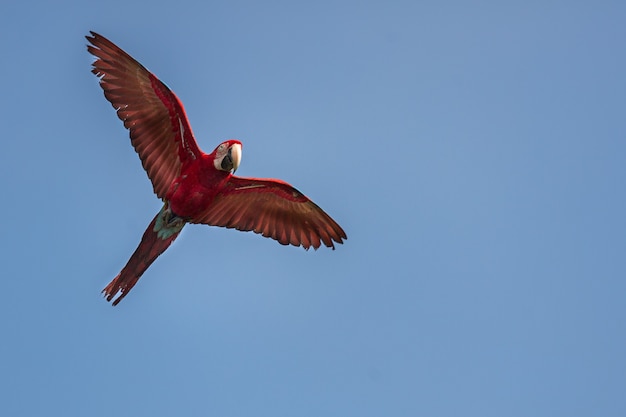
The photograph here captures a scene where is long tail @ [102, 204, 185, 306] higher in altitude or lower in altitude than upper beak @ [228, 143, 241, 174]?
lower

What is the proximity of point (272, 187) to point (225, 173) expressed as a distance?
1459mm

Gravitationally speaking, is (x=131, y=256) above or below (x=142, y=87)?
below

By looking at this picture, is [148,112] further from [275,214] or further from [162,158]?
[275,214]

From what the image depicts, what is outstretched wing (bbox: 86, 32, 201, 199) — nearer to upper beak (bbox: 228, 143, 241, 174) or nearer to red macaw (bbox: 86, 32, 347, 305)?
red macaw (bbox: 86, 32, 347, 305)

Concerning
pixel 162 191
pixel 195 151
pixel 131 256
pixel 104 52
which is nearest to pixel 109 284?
pixel 131 256

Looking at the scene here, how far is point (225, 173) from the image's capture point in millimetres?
16281

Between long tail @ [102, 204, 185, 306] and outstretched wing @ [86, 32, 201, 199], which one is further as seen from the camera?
long tail @ [102, 204, 185, 306]

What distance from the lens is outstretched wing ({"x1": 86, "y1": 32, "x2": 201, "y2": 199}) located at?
16.0m

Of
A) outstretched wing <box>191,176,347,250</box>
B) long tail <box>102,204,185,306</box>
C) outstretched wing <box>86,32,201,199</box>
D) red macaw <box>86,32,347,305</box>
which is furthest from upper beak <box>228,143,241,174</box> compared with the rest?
long tail <box>102,204,185,306</box>

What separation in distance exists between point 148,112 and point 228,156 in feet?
6.20

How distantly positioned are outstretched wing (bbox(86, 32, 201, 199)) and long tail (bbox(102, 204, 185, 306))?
51 cm

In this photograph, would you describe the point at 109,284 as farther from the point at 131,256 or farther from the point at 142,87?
the point at 142,87

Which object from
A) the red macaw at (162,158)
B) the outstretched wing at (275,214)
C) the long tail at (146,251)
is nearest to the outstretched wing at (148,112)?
the red macaw at (162,158)

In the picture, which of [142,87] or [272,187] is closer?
[142,87]
